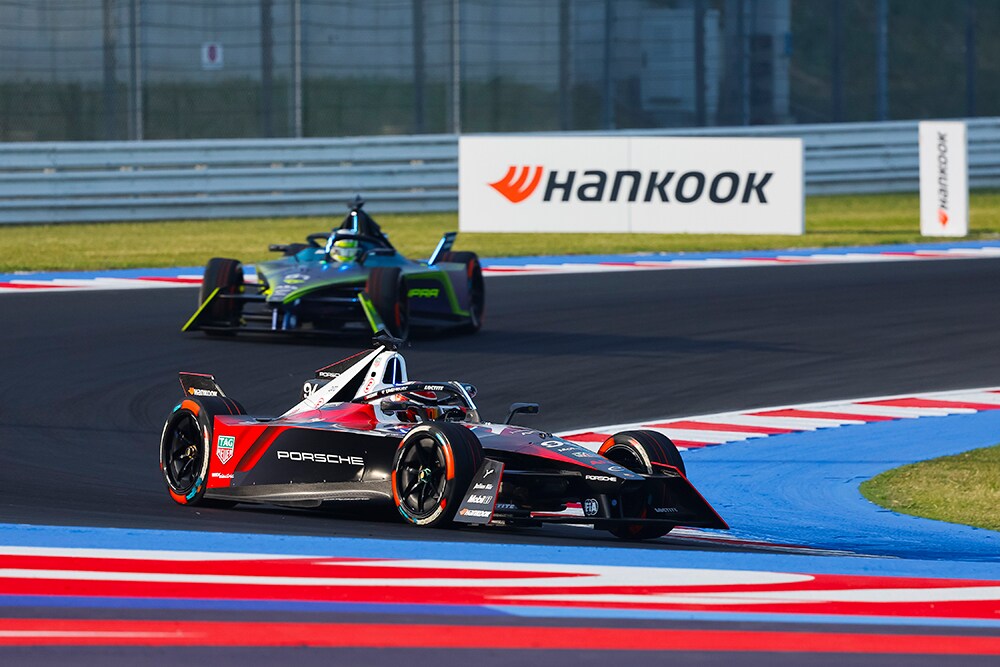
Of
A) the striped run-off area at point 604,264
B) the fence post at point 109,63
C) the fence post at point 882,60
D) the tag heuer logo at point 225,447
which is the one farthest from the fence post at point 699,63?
the tag heuer logo at point 225,447

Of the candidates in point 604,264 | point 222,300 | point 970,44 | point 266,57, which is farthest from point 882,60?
point 222,300

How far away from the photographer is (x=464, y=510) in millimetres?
8172

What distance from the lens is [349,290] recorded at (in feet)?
51.3

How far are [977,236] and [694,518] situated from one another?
Result: 56.9 feet

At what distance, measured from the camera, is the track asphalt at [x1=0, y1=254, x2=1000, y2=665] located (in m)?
6.52

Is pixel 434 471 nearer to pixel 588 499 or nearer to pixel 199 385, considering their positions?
pixel 588 499

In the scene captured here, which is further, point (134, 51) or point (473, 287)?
point (134, 51)

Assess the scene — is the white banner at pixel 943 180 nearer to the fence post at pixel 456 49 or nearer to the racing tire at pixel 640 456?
the fence post at pixel 456 49

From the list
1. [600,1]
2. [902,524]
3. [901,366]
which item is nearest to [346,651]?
[902,524]

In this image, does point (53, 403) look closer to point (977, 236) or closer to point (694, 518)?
point (694, 518)

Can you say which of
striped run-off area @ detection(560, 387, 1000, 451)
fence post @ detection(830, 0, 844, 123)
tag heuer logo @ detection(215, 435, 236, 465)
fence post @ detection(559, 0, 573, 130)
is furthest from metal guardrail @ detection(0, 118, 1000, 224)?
tag heuer logo @ detection(215, 435, 236, 465)

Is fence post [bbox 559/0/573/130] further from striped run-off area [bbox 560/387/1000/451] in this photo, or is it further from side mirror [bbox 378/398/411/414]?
side mirror [bbox 378/398/411/414]

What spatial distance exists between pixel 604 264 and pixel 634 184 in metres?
2.76

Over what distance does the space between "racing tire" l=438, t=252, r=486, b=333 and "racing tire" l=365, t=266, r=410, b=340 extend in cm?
116
